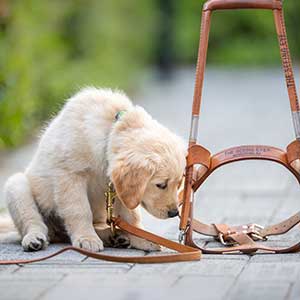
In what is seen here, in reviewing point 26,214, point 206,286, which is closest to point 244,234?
point 206,286

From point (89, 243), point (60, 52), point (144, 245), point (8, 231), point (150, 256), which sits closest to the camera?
point (150, 256)

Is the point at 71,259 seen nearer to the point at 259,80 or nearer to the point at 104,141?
the point at 104,141

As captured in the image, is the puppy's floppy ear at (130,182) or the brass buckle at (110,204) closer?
the puppy's floppy ear at (130,182)

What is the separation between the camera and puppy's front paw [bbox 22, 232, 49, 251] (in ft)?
17.9

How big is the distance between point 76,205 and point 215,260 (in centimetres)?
86

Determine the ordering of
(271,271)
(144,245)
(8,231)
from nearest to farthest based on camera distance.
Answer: (271,271) → (144,245) → (8,231)

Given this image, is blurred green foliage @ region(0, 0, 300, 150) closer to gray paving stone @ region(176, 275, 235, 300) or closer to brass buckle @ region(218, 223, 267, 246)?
brass buckle @ region(218, 223, 267, 246)

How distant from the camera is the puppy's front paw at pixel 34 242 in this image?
5449 millimetres

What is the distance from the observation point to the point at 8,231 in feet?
19.8

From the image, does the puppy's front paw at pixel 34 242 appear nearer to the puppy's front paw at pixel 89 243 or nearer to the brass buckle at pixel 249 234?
the puppy's front paw at pixel 89 243

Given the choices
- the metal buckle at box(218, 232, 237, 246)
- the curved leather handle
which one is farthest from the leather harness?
the metal buckle at box(218, 232, 237, 246)

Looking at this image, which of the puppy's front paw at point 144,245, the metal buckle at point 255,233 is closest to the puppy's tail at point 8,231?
the puppy's front paw at point 144,245

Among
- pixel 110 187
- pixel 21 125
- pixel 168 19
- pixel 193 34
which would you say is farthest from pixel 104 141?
pixel 193 34

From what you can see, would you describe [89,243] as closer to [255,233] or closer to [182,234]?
[182,234]
